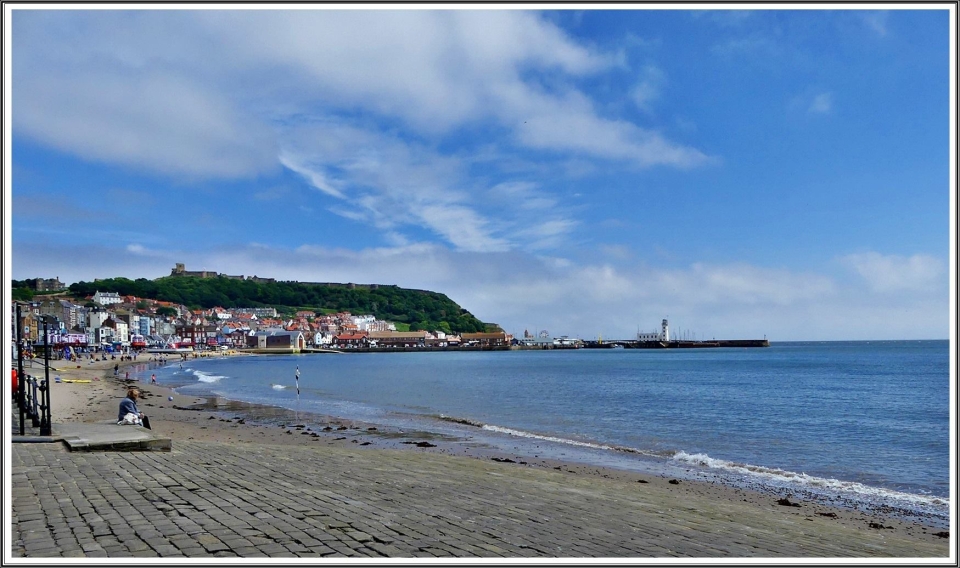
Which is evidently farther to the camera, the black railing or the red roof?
the red roof

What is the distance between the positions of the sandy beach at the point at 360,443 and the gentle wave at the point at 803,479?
1.91 metres

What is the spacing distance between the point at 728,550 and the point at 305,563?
4.38 meters

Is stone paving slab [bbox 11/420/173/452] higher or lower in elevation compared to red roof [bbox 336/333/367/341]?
higher

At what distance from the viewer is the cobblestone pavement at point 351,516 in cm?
556

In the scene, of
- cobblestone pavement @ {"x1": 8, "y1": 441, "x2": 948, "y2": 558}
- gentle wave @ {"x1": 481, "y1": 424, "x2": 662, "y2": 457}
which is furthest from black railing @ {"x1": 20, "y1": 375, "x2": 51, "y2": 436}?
gentle wave @ {"x1": 481, "y1": 424, "x2": 662, "y2": 457}

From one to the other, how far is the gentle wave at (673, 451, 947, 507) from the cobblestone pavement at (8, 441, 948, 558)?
384 centimetres

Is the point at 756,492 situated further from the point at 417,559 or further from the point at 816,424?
the point at 816,424

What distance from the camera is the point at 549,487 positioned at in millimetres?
10547

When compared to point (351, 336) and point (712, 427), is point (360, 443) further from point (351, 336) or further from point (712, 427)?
point (351, 336)

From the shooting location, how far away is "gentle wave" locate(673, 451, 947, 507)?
1356 cm

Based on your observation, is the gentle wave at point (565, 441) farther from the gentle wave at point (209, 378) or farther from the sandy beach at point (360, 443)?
the gentle wave at point (209, 378)

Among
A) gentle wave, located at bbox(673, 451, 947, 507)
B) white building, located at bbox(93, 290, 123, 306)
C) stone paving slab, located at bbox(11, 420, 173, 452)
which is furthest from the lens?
white building, located at bbox(93, 290, 123, 306)

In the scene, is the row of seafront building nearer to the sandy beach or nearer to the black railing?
the sandy beach

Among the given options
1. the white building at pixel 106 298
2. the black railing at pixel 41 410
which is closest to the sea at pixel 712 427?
the black railing at pixel 41 410
